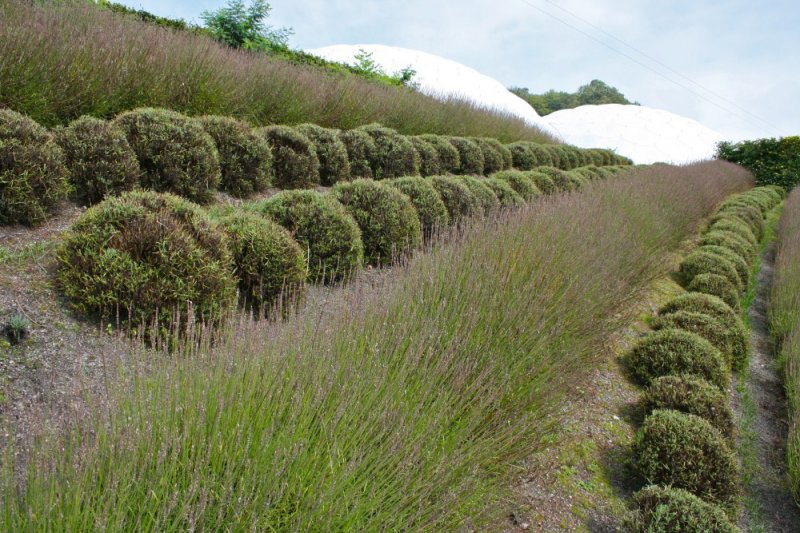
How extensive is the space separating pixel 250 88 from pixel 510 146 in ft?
22.0

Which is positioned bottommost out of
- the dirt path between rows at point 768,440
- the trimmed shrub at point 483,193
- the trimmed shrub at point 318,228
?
the dirt path between rows at point 768,440

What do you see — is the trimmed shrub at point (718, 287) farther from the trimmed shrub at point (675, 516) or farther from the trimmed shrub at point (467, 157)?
the trimmed shrub at point (675, 516)

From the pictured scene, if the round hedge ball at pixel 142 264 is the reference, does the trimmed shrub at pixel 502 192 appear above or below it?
above

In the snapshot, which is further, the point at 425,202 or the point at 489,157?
the point at 489,157

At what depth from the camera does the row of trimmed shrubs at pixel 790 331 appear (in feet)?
13.5

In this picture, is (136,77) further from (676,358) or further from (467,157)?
(676,358)

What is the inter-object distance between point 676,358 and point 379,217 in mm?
2928

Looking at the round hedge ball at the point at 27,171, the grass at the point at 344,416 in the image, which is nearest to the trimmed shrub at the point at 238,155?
the round hedge ball at the point at 27,171

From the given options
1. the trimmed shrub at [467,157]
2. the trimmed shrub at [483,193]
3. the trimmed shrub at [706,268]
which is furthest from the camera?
the trimmed shrub at [467,157]

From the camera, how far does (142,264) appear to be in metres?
3.06

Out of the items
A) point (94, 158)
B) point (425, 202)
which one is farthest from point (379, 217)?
point (94, 158)

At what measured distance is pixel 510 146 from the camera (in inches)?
479

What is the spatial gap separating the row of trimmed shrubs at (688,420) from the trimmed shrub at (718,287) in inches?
35.6

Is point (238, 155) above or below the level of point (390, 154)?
below
